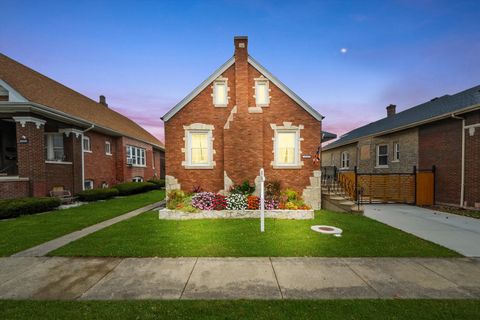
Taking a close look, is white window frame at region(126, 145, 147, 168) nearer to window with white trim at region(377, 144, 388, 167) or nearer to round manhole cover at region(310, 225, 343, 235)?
round manhole cover at region(310, 225, 343, 235)

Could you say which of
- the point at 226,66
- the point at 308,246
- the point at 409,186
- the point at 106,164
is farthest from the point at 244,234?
the point at 106,164

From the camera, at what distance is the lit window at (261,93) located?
36.9 ft

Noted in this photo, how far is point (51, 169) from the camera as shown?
12836 millimetres

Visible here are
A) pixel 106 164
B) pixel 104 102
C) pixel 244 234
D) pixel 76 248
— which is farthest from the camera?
pixel 104 102

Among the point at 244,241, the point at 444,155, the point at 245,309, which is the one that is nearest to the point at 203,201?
the point at 244,241

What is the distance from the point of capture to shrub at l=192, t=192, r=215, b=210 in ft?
31.4

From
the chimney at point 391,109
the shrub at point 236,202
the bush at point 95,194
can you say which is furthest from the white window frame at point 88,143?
the chimney at point 391,109

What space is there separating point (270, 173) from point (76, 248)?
8382 millimetres

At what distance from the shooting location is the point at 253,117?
36.2ft

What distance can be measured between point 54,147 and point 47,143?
42 cm

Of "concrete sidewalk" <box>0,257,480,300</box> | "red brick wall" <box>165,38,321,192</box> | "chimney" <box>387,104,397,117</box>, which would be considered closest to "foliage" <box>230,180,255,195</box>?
"red brick wall" <box>165,38,321,192</box>

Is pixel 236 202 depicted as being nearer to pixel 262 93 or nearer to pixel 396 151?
pixel 262 93

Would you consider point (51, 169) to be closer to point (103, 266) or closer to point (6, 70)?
point (6, 70)

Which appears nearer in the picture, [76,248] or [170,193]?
[76,248]
